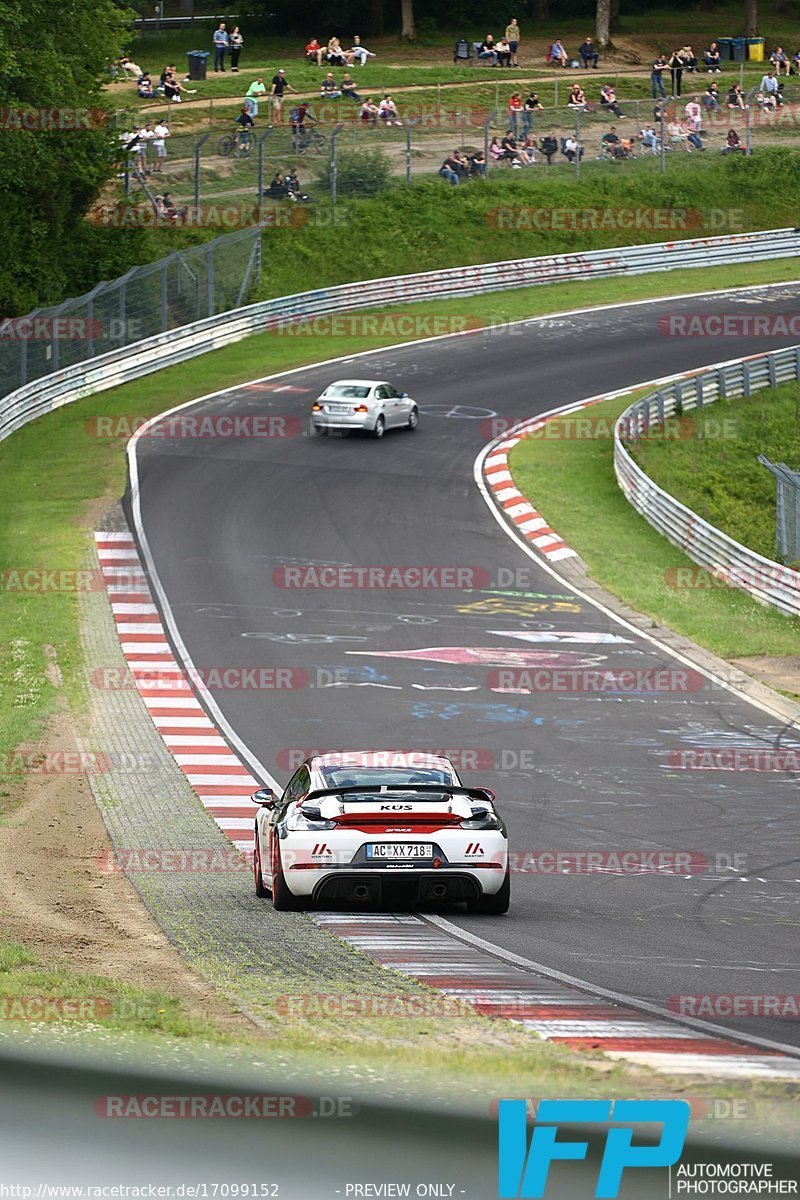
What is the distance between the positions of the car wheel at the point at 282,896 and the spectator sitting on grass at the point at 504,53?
239 feet

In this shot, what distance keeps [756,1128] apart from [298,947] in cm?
817

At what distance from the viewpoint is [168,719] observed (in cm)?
2052

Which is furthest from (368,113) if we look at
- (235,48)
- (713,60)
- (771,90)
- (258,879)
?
(258,879)

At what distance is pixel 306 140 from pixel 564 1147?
190ft

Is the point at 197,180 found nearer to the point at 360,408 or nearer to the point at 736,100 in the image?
the point at 360,408

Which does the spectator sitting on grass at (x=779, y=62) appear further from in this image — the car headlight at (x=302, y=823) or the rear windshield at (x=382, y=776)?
the car headlight at (x=302, y=823)

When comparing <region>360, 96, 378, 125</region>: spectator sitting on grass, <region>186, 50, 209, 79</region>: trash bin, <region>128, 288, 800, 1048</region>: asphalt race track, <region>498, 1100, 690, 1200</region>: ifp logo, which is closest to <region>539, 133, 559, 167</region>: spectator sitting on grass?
<region>360, 96, 378, 125</region>: spectator sitting on grass

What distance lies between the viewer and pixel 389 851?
1139 cm

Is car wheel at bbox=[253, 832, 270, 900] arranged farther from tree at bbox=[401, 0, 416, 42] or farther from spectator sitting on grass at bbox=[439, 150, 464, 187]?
tree at bbox=[401, 0, 416, 42]

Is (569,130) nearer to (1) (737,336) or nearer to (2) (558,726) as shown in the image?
(1) (737,336)

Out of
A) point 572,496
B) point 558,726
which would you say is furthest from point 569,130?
point 558,726

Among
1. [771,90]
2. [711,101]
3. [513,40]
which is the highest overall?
[513,40]

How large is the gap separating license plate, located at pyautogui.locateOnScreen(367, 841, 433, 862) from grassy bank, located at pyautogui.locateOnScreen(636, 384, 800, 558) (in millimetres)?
23153

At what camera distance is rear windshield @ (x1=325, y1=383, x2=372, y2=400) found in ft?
130
